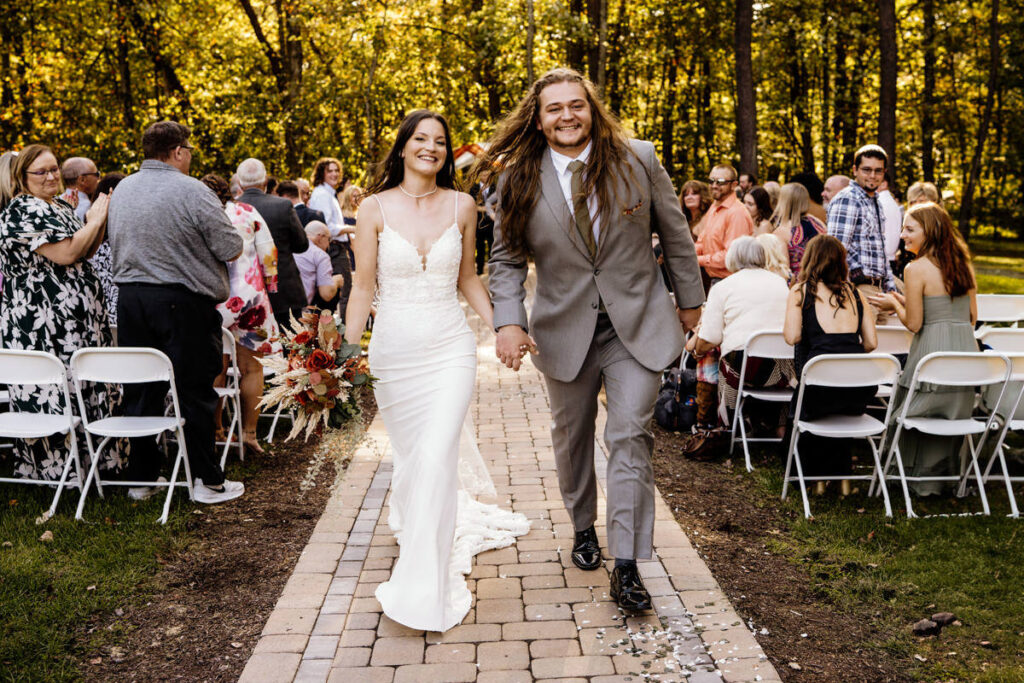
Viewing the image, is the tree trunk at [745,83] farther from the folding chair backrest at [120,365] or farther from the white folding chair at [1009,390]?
the folding chair backrest at [120,365]

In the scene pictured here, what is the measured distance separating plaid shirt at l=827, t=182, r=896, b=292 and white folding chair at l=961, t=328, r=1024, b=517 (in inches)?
52.0

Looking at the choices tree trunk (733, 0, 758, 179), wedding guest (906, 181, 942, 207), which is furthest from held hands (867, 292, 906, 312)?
tree trunk (733, 0, 758, 179)

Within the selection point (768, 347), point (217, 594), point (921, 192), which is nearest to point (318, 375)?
point (217, 594)

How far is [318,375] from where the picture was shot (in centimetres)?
407

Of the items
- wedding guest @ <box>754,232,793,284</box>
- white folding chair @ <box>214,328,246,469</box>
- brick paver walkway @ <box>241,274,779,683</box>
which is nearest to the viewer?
brick paver walkway @ <box>241,274,779,683</box>

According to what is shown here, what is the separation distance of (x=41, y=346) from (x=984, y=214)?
36.6m

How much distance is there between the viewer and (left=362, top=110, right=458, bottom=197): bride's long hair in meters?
4.35

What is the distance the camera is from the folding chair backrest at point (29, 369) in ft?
17.1

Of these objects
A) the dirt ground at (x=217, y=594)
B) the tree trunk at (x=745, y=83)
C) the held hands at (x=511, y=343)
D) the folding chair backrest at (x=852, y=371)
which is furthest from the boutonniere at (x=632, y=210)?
the tree trunk at (x=745, y=83)

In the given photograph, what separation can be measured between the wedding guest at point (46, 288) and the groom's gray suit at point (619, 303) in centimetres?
311

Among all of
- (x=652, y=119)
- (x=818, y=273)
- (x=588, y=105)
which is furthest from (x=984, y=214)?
(x=588, y=105)

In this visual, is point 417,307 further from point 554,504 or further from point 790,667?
point 790,667

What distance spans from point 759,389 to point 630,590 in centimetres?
298

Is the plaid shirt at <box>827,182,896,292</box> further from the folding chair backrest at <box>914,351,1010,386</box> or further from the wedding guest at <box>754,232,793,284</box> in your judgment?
the folding chair backrest at <box>914,351,1010,386</box>
